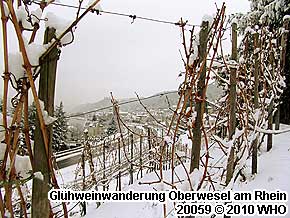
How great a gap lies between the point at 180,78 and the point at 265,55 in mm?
3276

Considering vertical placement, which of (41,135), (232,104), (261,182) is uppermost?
(41,135)

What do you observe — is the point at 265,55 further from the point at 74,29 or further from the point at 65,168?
the point at 65,168

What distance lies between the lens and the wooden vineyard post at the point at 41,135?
810 millimetres

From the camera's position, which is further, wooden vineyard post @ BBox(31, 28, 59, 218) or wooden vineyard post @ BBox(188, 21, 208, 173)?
wooden vineyard post @ BBox(188, 21, 208, 173)

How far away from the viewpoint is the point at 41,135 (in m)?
0.82

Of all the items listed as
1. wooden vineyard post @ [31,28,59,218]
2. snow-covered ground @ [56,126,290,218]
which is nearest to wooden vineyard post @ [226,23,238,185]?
snow-covered ground @ [56,126,290,218]

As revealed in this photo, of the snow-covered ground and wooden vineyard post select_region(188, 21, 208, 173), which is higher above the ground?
wooden vineyard post select_region(188, 21, 208, 173)

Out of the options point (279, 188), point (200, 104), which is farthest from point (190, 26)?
point (279, 188)

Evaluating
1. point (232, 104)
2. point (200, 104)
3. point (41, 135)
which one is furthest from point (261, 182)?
point (41, 135)

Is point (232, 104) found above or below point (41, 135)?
below

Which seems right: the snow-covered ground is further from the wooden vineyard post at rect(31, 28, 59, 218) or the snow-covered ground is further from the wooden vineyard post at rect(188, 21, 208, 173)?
the wooden vineyard post at rect(31, 28, 59, 218)

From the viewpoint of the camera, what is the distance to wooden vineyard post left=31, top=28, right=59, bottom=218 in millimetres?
810

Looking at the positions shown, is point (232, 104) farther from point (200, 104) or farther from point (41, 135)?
point (41, 135)

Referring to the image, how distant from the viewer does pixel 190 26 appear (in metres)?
1.64
